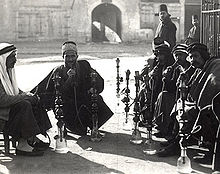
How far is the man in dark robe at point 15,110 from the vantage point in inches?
230

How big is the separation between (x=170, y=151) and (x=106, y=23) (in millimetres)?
24866

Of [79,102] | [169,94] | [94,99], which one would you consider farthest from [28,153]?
[169,94]

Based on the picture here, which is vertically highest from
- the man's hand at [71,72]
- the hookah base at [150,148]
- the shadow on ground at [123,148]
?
the man's hand at [71,72]

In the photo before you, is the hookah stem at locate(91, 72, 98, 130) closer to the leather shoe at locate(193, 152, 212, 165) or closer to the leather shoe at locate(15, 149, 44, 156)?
the leather shoe at locate(15, 149, 44, 156)

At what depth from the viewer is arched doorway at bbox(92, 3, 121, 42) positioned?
2939 cm

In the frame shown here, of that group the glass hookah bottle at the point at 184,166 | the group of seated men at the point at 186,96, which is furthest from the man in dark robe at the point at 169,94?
the glass hookah bottle at the point at 184,166

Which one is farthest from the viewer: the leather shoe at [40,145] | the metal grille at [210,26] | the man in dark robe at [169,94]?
the metal grille at [210,26]

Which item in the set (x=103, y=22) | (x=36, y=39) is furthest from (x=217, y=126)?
(x=103, y=22)

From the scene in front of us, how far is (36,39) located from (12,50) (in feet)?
71.2

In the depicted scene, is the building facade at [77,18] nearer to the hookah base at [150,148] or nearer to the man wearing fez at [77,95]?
the man wearing fez at [77,95]

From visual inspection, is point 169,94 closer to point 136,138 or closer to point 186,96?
point 186,96

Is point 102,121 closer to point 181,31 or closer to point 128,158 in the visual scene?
point 128,158

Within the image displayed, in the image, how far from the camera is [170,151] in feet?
19.4

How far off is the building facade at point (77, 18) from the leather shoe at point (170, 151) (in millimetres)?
22266
